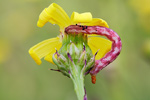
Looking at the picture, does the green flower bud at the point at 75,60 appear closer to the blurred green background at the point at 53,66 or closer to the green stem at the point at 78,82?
the green stem at the point at 78,82

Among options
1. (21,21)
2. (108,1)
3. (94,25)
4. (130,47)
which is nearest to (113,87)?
(108,1)

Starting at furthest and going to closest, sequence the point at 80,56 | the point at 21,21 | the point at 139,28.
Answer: the point at 21,21 < the point at 139,28 < the point at 80,56

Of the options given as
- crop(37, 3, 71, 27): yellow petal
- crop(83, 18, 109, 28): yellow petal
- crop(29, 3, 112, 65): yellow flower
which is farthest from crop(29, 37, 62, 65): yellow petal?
crop(83, 18, 109, 28): yellow petal

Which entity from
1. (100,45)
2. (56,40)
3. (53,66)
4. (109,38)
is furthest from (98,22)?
(53,66)

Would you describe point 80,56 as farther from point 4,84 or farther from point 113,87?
point 4,84

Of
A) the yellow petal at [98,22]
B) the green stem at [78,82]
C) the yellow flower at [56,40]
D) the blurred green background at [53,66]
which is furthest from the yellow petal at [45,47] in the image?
the blurred green background at [53,66]
